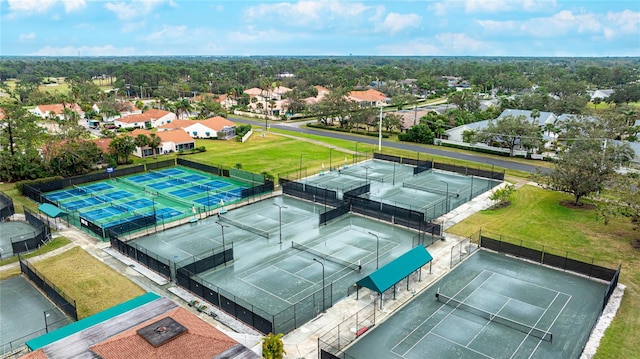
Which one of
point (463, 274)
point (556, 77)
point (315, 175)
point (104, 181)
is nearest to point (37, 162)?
point (104, 181)

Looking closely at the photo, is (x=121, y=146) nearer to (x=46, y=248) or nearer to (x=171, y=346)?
(x=46, y=248)

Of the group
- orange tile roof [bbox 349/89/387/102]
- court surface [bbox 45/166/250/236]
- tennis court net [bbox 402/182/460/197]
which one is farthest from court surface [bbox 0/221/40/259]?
orange tile roof [bbox 349/89/387/102]

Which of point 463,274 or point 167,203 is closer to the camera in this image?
point 463,274

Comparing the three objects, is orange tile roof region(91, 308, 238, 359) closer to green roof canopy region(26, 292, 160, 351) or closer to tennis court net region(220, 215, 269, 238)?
green roof canopy region(26, 292, 160, 351)

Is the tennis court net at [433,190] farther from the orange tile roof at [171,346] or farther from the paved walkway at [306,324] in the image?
the orange tile roof at [171,346]

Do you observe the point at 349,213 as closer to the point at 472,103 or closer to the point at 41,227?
the point at 41,227

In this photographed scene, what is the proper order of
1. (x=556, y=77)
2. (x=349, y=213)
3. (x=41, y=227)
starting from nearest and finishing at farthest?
(x=41, y=227), (x=349, y=213), (x=556, y=77)

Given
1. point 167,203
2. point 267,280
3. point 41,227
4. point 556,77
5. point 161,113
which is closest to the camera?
point 267,280
